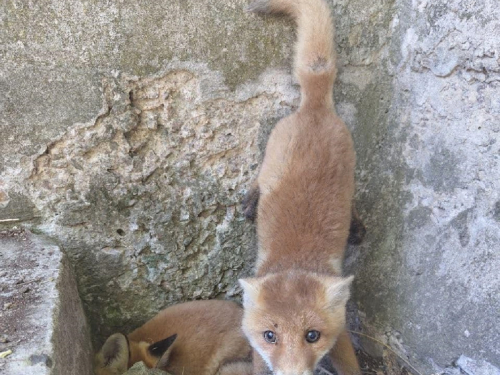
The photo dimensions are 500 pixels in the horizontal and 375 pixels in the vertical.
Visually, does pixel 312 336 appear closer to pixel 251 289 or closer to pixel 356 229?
pixel 251 289

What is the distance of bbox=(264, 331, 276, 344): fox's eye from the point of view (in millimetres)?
2505

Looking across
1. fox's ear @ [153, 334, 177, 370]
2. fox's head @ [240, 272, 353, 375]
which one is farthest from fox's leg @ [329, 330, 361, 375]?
fox's ear @ [153, 334, 177, 370]

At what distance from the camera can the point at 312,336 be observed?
247 cm

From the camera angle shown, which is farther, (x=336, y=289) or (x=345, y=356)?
(x=345, y=356)

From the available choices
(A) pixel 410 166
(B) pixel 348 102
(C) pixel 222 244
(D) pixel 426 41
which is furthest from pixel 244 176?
(D) pixel 426 41

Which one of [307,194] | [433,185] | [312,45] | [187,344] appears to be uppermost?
[312,45]

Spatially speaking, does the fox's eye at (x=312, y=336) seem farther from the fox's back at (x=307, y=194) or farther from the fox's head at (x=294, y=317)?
the fox's back at (x=307, y=194)

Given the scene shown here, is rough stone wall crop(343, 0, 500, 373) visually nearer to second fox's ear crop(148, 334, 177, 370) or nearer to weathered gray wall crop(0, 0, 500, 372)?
weathered gray wall crop(0, 0, 500, 372)

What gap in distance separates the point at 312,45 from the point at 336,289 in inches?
57.0

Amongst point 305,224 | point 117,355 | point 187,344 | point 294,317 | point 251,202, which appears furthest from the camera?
point 251,202

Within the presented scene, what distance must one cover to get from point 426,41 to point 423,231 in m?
1.09

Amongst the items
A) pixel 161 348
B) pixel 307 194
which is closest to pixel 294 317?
pixel 307 194

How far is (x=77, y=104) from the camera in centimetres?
282

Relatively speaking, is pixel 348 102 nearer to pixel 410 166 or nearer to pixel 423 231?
pixel 410 166
